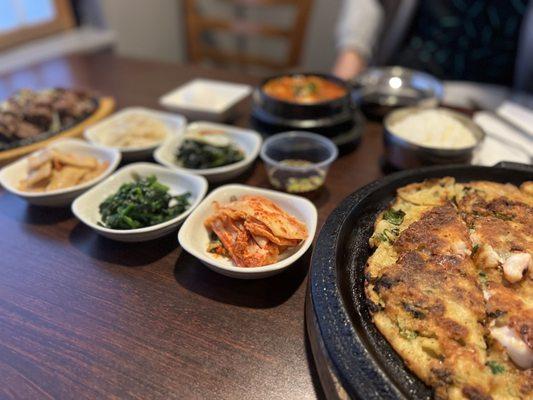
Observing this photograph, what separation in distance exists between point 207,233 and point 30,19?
3811 millimetres

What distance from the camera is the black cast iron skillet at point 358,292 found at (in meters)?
0.80

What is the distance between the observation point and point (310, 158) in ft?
6.02

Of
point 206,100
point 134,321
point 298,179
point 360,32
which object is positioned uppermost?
point 360,32

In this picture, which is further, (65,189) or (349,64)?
(349,64)

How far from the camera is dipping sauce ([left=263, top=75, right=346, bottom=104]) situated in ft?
6.89

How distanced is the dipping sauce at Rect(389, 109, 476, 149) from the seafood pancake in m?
0.50

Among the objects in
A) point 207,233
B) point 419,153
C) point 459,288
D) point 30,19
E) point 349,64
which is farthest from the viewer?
point 30,19

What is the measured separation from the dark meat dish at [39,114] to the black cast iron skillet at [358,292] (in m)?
1.64

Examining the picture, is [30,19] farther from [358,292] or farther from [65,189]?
[358,292]

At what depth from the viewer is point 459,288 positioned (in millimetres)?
965

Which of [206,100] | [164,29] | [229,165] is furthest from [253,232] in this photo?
[164,29]

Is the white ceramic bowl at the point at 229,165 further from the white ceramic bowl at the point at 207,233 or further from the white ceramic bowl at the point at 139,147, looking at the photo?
the white ceramic bowl at the point at 207,233

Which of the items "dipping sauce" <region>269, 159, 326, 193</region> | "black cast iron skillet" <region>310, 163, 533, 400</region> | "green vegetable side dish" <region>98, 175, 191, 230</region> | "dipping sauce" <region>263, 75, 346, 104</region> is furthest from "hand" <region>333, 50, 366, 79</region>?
"green vegetable side dish" <region>98, 175, 191, 230</region>

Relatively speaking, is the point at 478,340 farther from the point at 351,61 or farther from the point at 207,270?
the point at 351,61
